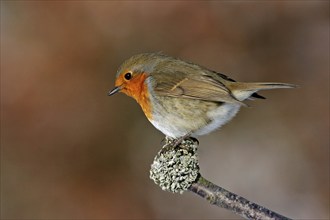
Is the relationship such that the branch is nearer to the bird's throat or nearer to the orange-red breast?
the orange-red breast

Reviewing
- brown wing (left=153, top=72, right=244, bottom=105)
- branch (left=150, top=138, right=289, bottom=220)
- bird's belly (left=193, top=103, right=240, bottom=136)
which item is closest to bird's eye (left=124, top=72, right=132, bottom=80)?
brown wing (left=153, top=72, right=244, bottom=105)

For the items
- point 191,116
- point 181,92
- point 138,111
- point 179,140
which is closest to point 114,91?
point 181,92

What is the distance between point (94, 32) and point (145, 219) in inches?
92.6

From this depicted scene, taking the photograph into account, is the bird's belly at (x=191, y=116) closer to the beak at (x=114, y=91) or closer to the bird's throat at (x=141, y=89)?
the bird's throat at (x=141, y=89)

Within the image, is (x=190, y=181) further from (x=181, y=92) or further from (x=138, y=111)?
(x=138, y=111)

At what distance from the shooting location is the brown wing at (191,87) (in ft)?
10.9

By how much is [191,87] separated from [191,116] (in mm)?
206

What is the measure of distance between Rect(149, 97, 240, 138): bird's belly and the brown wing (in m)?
0.04

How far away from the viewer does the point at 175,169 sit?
102 inches

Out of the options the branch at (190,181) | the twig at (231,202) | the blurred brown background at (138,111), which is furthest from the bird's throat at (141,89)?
the blurred brown background at (138,111)

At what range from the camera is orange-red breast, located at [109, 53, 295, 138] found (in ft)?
10.8

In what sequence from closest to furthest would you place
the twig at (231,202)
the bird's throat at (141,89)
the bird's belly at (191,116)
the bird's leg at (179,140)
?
the twig at (231,202) < the bird's leg at (179,140) < the bird's belly at (191,116) < the bird's throat at (141,89)

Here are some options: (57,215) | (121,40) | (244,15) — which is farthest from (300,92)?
(57,215)

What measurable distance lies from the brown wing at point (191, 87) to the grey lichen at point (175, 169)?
2.20 ft
